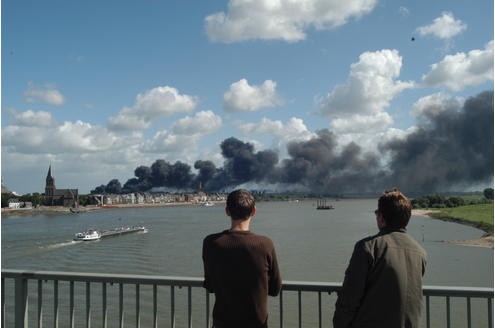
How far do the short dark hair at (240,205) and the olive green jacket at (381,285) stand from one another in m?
0.79

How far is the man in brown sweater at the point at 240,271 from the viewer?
10.6 feet

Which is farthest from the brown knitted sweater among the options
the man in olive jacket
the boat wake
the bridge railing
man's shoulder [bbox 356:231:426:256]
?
the boat wake

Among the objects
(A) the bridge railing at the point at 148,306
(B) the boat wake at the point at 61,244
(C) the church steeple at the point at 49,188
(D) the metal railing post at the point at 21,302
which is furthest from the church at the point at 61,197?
(D) the metal railing post at the point at 21,302

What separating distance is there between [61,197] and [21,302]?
638 ft

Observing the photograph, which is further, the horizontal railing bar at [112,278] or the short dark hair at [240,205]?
the horizontal railing bar at [112,278]

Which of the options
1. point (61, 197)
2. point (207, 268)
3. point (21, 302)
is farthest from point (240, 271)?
point (61, 197)

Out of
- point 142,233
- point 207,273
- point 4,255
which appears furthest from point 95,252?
point 207,273

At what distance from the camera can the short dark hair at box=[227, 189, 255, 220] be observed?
10.8 ft

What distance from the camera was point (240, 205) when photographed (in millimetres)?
3311

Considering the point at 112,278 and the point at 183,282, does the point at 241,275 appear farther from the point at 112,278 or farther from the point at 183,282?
the point at 112,278

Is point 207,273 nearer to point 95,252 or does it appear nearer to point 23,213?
point 95,252

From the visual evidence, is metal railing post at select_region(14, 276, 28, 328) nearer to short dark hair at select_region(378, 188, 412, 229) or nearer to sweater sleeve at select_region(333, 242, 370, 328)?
sweater sleeve at select_region(333, 242, 370, 328)

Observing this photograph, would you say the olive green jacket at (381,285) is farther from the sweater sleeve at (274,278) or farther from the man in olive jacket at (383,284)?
the sweater sleeve at (274,278)

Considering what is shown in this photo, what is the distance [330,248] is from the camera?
43.5 meters
